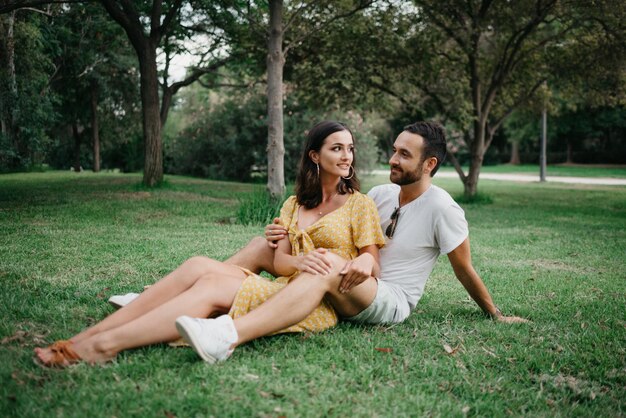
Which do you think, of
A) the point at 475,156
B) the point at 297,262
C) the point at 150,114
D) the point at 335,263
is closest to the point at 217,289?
the point at 297,262

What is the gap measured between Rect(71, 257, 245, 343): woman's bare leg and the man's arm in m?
1.49

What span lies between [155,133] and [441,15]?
763 cm

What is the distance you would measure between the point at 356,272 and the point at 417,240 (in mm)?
737

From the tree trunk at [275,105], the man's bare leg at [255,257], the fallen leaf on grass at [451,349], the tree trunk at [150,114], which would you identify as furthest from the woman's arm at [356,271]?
the tree trunk at [150,114]

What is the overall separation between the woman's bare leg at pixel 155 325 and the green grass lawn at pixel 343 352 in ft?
0.28

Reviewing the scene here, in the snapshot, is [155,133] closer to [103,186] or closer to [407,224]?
[103,186]

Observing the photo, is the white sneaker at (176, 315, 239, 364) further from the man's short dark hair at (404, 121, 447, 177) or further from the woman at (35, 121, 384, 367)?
the man's short dark hair at (404, 121, 447, 177)

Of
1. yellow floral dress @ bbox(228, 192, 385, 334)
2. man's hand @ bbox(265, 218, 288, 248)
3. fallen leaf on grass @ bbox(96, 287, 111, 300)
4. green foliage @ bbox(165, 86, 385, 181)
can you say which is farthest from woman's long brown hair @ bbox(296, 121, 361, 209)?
green foliage @ bbox(165, 86, 385, 181)

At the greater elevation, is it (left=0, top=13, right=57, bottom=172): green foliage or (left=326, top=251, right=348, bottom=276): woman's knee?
(left=0, top=13, right=57, bottom=172): green foliage

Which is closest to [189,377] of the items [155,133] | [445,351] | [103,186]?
[445,351]

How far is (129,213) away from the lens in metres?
9.64

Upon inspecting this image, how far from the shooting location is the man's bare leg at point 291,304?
10.3 ft

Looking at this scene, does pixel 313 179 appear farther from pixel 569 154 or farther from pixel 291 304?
pixel 569 154

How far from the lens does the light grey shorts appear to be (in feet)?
12.2
